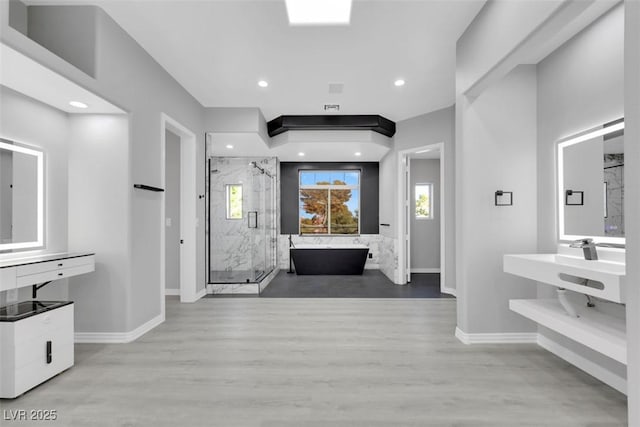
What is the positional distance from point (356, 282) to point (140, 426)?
4076mm

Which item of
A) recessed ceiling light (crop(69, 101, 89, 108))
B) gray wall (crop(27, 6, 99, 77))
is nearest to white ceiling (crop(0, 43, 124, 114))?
recessed ceiling light (crop(69, 101, 89, 108))

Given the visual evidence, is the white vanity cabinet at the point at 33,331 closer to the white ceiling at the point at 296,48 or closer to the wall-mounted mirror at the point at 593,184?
the white ceiling at the point at 296,48

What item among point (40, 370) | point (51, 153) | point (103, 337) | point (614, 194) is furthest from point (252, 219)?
point (614, 194)

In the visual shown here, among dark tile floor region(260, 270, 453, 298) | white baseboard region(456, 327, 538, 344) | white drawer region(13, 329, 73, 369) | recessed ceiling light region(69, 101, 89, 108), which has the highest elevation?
recessed ceiling light region(69, 101, 89, 108)

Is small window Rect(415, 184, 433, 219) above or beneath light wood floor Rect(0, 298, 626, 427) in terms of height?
above

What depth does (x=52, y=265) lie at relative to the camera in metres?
2.29

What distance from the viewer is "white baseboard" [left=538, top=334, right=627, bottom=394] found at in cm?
201

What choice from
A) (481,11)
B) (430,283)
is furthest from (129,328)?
(430,283)

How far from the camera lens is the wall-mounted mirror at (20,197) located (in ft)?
7.82

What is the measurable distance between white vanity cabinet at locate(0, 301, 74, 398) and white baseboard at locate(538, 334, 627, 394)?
3.81 m

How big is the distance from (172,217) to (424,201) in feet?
16.1

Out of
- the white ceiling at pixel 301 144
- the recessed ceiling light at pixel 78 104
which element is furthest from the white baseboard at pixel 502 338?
the recessed ceiling light at pixel 78 104

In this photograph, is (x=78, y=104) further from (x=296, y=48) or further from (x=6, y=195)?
(x=296, y=48)

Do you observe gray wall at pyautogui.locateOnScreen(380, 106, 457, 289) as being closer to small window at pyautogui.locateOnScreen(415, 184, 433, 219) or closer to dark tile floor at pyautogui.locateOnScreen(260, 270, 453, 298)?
dark tile floor at pyautogui.locateOnScreen(260, 270, 453, 298)
